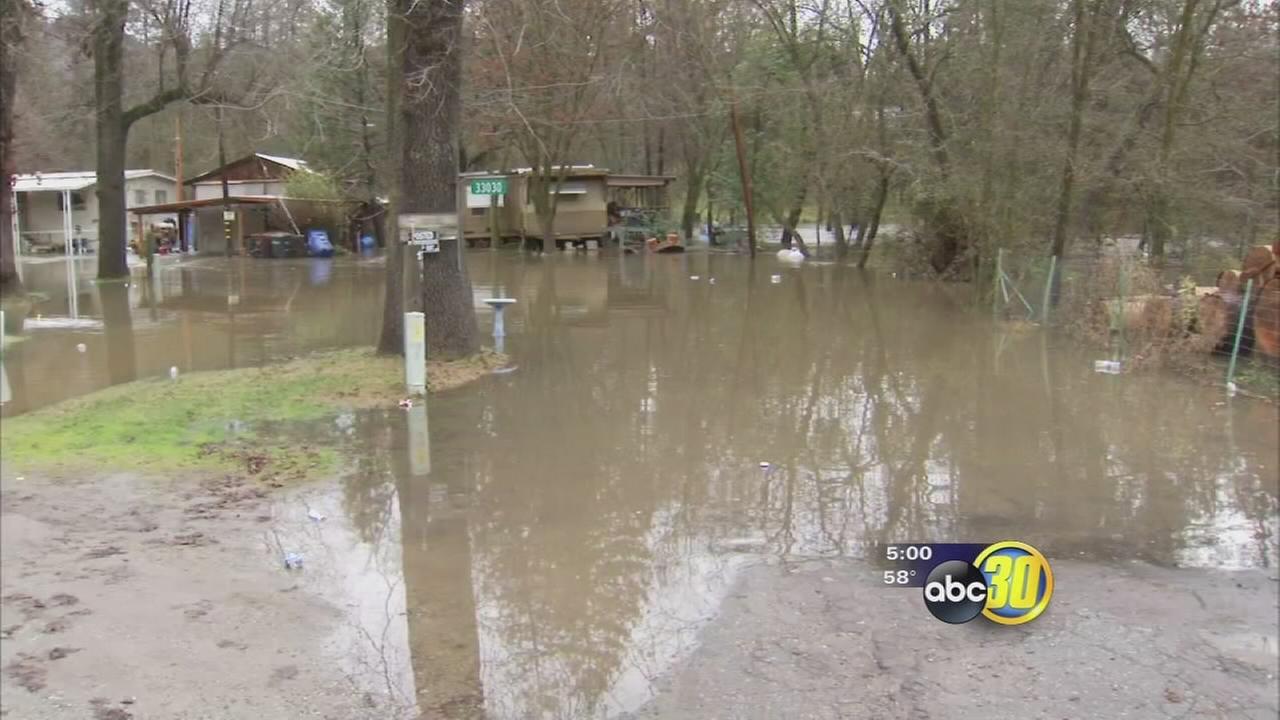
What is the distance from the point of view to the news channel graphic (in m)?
4.22

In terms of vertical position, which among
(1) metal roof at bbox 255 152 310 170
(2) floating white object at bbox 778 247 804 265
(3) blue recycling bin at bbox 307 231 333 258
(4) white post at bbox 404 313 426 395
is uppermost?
(1) metal roof at bbox 255 152 310 170

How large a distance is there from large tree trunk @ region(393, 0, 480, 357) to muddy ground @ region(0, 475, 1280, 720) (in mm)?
5929

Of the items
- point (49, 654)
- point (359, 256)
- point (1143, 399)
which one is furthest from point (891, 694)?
point (359, 256)

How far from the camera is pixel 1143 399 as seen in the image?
9.76 m

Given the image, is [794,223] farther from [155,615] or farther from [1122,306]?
[155,615]

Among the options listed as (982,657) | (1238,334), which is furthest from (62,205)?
(982,657)

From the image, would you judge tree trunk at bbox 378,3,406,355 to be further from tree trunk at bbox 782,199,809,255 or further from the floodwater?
tree trunk at bbox 782,199,809,255

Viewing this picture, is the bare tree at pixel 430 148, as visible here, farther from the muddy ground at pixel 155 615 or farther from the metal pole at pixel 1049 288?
the metal pole at pixel 1049 288

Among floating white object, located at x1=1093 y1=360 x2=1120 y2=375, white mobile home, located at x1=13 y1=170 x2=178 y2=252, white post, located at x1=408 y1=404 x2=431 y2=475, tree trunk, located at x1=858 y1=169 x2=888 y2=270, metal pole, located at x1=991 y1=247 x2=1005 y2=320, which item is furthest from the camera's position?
white mobile home, located at x1=13 y1=170 x2=178 y2=252

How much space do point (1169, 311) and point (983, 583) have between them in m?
9.12

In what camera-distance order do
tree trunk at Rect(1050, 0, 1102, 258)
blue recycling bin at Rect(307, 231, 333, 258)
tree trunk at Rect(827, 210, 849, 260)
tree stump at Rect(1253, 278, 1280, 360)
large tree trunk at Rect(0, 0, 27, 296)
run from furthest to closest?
blue recycling bin at Rect(307, 231, 333, 258) < tree trunk at Rect(827, 210, 849, 260) < large tree trunk at Rect(0, 0, 27, 296) < tree trunk at Rect(1050, 0, 1102, 258) < tree stump at Rect(1253, 278, 1280, 360)

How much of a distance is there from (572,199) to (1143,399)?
3336 cm

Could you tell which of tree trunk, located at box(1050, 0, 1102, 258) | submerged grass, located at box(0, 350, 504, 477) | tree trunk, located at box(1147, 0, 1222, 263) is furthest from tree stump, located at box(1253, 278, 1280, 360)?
submerged grass, located at box(0, 350, 504, 477)

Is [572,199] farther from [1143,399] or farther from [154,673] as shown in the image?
[154,673]
